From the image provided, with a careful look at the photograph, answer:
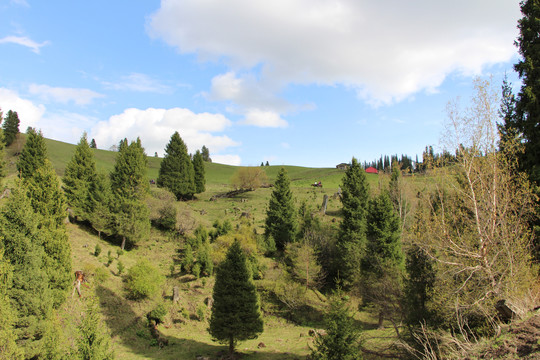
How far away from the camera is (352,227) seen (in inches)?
1423

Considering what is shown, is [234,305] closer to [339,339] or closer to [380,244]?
[339,339]

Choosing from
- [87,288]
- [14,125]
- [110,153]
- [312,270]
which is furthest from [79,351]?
[110,153]

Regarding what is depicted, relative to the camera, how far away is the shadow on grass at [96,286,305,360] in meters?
21.2

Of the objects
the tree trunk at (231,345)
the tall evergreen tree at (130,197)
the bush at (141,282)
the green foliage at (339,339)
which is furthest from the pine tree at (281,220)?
the green foliage at (339,339)

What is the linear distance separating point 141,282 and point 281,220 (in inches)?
804

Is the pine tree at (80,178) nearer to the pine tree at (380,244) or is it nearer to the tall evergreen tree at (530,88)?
the pine tree at (380,244)

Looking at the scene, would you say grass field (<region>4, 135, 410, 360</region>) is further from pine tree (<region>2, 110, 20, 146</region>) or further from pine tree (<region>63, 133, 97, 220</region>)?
pine tree (<region>2, 110, 20, 146</region>)

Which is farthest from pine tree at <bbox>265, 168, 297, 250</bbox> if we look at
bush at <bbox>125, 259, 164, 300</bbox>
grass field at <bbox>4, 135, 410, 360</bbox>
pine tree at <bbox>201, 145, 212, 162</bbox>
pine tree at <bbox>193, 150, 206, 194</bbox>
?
pine tree at <bbox>201, 145, 212, 162</bbox>

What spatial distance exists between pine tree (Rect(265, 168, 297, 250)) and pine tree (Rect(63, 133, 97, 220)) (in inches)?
896

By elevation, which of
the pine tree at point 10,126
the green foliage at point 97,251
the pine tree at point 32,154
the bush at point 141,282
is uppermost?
the pine tree at point 10,126

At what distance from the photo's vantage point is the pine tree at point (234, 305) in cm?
2072

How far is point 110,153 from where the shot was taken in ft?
383

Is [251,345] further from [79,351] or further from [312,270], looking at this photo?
[79,351]

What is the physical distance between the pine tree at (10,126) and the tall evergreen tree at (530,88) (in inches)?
3767
